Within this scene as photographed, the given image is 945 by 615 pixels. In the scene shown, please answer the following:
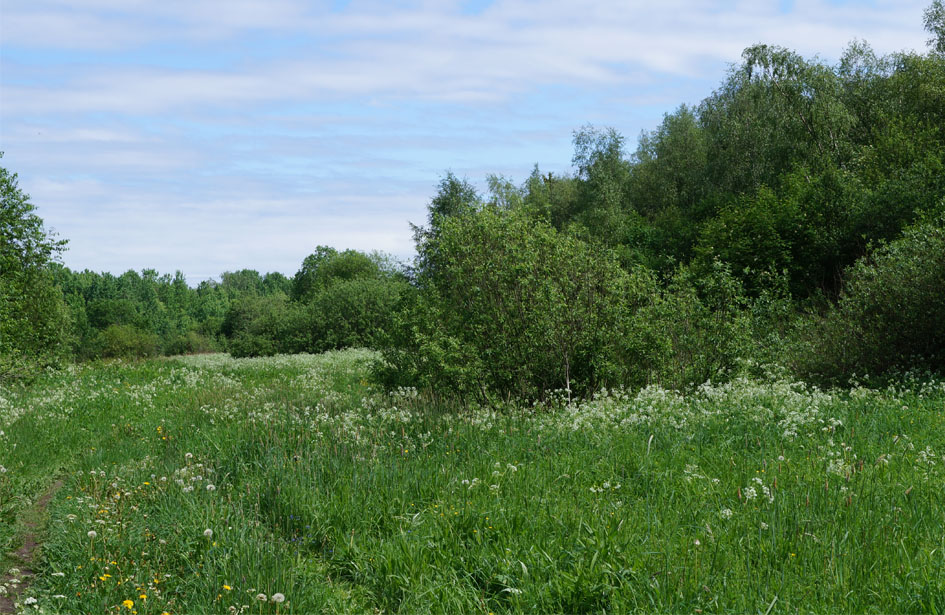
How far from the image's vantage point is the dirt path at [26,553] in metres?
5.75

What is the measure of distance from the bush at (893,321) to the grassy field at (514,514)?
4.64m

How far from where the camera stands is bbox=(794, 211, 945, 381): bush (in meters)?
14.2

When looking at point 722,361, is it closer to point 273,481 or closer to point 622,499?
point 622,499

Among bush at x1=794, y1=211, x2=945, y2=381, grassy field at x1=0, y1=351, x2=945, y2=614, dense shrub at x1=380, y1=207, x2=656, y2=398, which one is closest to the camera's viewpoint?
grassy field at x1=0, y1=351, x2=945, y2=614

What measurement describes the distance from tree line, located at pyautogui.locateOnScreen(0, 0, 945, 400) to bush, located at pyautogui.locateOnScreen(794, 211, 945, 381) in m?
0.04

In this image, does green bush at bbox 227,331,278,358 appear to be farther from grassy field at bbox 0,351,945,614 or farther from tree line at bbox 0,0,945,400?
grassy field at bbox 0,351,945,614

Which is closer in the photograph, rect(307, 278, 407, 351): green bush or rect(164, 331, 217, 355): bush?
rect(307, 278, 407, 351): green bush

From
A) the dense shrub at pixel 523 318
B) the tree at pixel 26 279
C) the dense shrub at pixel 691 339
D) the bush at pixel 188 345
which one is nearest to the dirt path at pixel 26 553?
the dense shrub at pixel 523 318

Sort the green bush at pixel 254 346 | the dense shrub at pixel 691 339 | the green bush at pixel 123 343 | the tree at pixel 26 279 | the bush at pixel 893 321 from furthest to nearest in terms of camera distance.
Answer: the green bush at pixel 123 343 → the green bush at pixel 254 346 → the tree at pixel 26 279 → the bush at pixel 893 321 → the dense shrub at pixel 691 339

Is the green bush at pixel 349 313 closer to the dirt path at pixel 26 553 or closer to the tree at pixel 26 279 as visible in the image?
the tree at pixel 26 279

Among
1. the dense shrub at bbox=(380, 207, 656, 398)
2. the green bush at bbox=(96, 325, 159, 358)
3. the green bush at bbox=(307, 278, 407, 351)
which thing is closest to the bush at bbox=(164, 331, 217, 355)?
the green bush at bbox=(96, 325, 159, 358)

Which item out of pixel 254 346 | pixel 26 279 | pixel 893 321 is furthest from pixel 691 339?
pixel 254 346

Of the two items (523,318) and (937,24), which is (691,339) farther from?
(937,24)

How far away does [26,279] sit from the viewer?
81.8 ft
